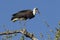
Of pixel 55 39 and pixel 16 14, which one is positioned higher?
pixel 16 14

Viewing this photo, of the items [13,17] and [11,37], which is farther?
[13,17]

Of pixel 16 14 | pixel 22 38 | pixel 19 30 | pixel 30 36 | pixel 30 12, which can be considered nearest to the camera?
pixel 30 36

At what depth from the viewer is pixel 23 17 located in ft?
26.7

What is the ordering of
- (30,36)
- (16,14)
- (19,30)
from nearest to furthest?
(30,36) → (19,30) → (16,14)

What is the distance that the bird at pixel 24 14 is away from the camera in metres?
7.92

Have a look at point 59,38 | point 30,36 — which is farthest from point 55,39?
point 30,36

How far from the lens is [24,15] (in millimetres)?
8305

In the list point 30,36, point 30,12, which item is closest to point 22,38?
point 30,36

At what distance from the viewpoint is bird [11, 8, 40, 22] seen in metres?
7.92

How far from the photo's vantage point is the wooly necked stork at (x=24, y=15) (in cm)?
792

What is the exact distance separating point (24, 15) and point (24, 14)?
4cm

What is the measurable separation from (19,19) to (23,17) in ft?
0.72

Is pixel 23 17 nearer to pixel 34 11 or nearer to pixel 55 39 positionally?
pixel 34 11

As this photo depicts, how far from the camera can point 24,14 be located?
Answer: 832 cm
